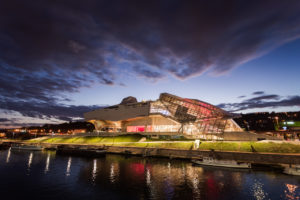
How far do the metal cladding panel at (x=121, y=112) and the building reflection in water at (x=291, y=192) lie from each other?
66.8 metres

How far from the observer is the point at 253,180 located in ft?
99.6

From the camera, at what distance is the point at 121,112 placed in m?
101

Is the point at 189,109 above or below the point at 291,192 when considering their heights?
above

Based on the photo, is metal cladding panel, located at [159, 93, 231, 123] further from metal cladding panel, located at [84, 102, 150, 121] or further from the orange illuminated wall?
the orange illuminated wall

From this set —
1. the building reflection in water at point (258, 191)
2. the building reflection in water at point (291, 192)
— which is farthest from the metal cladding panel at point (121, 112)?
the building reflection in water at point (291, 192)

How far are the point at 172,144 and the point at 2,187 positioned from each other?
4452 centimetres

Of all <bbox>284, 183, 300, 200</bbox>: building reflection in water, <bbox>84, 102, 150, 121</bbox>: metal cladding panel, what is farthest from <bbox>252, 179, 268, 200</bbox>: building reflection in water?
<bbox>84, 102, 150, 121</bbox>: metal cladding panel

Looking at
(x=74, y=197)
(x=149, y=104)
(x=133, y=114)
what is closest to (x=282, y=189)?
(x=74, y=197)

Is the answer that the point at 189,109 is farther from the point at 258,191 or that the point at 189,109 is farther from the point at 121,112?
the point at 258,191

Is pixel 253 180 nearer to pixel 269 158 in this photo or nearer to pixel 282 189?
pixel 282 189

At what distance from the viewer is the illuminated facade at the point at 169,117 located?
69625mm

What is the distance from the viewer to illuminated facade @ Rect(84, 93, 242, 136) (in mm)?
69625

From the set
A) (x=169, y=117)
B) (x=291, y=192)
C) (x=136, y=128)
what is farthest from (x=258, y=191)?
(x=136, y=128)

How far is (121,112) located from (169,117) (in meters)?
29.4
